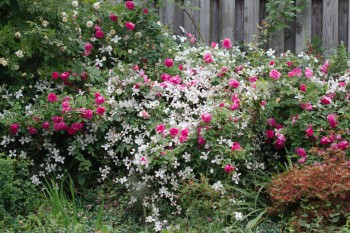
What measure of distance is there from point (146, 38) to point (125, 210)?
5.23ft

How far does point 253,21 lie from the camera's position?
24.2 ft

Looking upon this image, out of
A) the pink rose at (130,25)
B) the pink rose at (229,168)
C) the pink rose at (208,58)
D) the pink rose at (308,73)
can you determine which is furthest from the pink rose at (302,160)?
the pink rose at (130,25)

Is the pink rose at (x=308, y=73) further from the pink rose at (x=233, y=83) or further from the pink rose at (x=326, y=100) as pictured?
the pink rose at (x=233, y=83)

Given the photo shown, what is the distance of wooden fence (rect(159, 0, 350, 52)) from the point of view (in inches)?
280

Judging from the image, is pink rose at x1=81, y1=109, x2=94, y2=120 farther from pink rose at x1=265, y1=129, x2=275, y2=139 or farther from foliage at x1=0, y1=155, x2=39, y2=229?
pink rose at x1=265, y1=129, x2=275, y2=139

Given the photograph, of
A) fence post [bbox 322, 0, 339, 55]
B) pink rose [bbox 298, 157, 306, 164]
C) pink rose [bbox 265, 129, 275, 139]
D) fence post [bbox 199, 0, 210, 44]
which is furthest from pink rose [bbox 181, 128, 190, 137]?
fence post [bbox 199, 0, 210, 44]

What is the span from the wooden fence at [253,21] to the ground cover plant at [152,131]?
1102 millimetres

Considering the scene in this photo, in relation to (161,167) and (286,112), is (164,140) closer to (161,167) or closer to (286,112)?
(161,167)

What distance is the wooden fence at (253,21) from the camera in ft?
23.3

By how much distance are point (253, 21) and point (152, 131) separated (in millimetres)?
2537

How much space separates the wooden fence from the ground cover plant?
1102 millimetres

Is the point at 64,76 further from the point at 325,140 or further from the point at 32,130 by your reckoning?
the point at 325,140

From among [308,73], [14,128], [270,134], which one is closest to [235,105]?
[270,134]

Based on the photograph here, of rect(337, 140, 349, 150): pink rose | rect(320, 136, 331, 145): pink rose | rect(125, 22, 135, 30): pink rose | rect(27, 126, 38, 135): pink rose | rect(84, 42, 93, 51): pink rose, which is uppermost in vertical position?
rect(125, 22, 135, 30): pink rose
